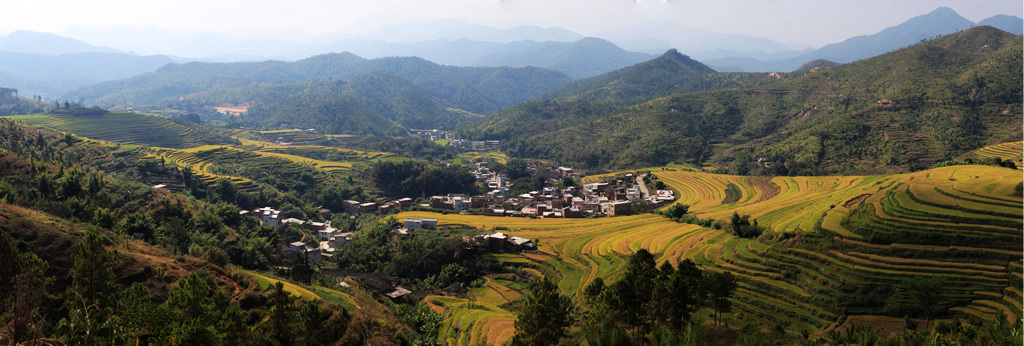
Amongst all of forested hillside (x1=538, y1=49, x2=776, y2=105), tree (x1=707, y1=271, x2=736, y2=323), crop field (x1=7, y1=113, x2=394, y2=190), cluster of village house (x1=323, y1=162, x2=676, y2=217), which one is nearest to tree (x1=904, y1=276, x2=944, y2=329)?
tree (x1=707, y1=271, x2=736, y2=323)

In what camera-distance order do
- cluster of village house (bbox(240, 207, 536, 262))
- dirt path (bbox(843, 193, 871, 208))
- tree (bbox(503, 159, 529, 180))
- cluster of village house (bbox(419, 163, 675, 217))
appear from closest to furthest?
dirt path (bbox(843, 193, 871, 208)) → cluster of village house (bbox(240, 207, 536, 262)) → cluster of village house (bbox(419, 163, 675, 217)) → tree (bbox(503, 159, 529, 180))

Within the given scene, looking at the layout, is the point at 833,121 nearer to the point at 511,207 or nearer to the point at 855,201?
the point at 855,201

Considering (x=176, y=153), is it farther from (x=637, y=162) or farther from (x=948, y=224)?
(x=948, y=224)

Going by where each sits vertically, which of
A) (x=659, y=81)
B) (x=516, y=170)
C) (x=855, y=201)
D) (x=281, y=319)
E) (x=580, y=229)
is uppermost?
(x=659, y=81)

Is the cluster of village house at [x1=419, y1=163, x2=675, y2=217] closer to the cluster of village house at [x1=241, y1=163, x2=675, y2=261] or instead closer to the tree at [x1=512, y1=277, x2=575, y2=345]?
the cluster of village house at [x1=241, y1=163, x2=675, y2=261]

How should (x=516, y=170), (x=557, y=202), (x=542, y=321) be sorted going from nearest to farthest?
(x=542, y=321) < (x=557, y=202) < (x=516, y=170)

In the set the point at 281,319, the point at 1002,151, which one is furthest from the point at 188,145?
the point at 1002,151
